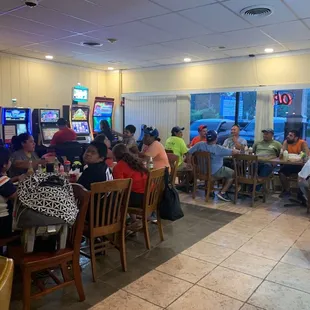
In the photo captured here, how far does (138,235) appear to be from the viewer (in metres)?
4.04

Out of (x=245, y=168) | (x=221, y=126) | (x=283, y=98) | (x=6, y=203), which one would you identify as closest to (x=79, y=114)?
(x=221, y=126)

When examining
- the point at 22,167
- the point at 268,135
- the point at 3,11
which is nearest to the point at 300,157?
the point at 268,135

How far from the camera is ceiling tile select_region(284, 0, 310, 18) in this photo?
3771 millimetres

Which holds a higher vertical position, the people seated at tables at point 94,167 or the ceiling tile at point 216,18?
the ceiling tile at point 216,18

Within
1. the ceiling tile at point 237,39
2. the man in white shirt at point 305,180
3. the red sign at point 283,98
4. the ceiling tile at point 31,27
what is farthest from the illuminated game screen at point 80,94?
the man in white shirt at point 305,180

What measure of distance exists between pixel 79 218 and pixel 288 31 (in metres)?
4.36

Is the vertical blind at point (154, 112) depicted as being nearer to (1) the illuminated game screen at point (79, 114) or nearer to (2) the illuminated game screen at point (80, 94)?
(2) the illuminated game screen at point (80, 94)

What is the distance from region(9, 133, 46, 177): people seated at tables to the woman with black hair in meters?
1.40

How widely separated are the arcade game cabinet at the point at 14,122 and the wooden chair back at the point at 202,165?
12.3 feet

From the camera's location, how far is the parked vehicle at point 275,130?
23.2 ft

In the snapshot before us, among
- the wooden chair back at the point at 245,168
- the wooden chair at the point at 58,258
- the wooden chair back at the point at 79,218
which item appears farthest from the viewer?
the wooden chair back at the point at 245,168

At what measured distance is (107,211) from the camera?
2912mm

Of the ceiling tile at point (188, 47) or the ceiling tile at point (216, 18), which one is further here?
the ceiling tile at point (188, 47)

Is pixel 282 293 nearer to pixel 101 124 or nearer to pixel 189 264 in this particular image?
pixel 189 264
